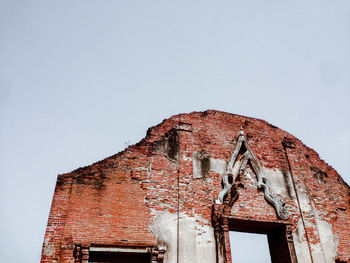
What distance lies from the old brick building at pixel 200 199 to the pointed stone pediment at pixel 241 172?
25 mm

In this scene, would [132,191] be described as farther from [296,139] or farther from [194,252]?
[296,139]

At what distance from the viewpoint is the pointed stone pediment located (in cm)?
746

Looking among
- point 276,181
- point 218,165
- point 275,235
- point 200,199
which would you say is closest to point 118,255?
point 200,199

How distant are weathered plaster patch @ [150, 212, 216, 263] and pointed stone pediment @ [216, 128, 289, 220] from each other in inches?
32.7

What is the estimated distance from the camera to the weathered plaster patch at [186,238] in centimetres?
640

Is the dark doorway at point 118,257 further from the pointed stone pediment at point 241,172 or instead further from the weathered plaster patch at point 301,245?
the weathered plaster patch at point 301,245

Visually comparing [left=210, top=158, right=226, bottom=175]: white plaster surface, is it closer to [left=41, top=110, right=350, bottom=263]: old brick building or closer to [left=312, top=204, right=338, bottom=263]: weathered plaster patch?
[left=41, top=110, right=350, bottom=263]: old brick building

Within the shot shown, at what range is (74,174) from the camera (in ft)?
22.5

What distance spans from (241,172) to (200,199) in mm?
1401

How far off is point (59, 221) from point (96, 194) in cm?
87

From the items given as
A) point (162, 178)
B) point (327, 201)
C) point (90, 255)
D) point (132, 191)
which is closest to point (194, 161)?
point (162, 178)

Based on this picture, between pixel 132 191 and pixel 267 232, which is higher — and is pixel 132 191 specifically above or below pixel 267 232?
above

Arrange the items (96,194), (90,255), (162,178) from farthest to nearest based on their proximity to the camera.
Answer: (162,178) → (96,194) → (90,255)

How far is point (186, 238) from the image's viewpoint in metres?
6.58
